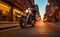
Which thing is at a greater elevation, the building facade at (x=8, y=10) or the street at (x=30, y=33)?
the building facade at (x=8, y=10)

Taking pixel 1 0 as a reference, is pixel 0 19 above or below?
below

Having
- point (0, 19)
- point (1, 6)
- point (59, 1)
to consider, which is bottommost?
point (0, 19)

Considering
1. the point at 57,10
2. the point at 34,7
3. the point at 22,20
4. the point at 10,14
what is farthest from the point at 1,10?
the point at 57,10

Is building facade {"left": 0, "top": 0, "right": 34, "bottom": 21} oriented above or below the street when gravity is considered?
above

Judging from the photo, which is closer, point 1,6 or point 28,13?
point 28,13

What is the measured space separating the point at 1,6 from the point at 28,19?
911 cm

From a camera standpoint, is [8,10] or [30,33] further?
[8,10]

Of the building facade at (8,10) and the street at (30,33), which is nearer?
the street at (30,33)

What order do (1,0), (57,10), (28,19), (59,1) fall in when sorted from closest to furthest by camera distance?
(28,19)
(1,0)
(57,10)
(59,1)

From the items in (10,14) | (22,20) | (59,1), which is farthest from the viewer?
(59,1)

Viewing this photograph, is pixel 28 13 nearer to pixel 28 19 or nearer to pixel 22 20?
pixel 28 19

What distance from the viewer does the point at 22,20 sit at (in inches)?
519

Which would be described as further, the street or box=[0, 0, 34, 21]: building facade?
box=[0, 0, 34, 21]: building facade

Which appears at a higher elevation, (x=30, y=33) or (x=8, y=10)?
(x=8, y=10)
